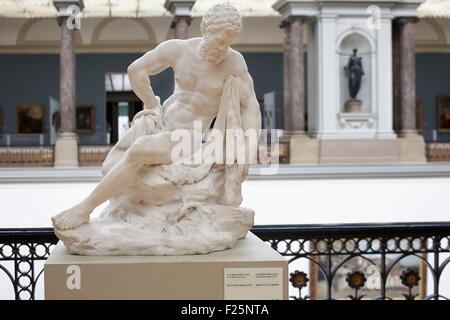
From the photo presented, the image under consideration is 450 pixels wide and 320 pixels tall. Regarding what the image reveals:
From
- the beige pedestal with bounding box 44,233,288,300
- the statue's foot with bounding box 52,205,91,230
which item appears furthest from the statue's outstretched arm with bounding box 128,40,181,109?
the beige pedestal with bounding box 44,233,288,300

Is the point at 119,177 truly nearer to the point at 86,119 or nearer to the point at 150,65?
the point at 150,65

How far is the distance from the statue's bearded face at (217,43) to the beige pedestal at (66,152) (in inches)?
588

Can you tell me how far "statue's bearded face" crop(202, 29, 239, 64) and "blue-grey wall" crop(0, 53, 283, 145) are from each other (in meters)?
20.0

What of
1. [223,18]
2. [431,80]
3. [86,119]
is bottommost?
[223,18]

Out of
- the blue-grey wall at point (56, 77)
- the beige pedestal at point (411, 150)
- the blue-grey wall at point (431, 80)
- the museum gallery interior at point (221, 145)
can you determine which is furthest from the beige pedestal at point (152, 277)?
the blue-grey wall at point (431, 80)

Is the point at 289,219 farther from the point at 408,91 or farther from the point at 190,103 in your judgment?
the point at 408,91

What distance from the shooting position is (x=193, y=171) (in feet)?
14.0

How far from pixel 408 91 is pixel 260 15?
5.73 meters

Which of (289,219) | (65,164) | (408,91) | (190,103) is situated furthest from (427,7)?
(190,103)

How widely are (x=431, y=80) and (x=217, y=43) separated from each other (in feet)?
74.7

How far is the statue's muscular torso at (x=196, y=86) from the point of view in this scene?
4.38 metres

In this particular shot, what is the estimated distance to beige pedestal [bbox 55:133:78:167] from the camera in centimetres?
1862

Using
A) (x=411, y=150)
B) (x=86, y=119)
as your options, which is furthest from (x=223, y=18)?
(x=86, y=119)

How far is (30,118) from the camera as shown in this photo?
79.2 feet
